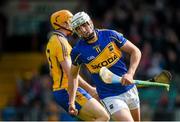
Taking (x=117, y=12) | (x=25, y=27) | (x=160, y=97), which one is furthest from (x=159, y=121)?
(x=25, y=27)

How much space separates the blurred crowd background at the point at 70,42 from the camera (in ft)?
54.2

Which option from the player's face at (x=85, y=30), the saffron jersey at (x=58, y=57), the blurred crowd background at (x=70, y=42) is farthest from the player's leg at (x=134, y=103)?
the blurred crowd background at (x=70, y=42)

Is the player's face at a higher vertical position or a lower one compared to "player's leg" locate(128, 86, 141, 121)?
higher

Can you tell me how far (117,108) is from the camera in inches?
399

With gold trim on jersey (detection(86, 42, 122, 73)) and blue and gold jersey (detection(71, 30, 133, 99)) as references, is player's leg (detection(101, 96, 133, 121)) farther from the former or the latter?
gold trim on jersey (detection(86, 42, 122, 73))

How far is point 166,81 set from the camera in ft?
34.3

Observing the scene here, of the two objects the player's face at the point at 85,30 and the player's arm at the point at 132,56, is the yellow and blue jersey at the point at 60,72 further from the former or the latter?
the player's arm at the point at 132,56

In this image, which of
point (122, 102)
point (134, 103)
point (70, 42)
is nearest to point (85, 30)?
point (122, 102)

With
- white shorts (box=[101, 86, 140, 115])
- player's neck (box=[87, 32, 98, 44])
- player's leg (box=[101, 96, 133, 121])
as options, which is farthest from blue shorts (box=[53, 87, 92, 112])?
player's neck (box=[87, 32, 98, 44])

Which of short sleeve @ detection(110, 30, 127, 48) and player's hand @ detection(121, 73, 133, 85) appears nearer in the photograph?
player's hand @ detection(121, 73, 133, 85)

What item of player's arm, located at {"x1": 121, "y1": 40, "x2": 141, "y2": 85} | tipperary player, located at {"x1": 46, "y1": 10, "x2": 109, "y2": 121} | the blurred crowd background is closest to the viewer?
player's arm, located at {"x1": 121, "y1": 40, "x2": 141, "y2": 85}

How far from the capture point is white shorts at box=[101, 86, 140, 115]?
1017cm

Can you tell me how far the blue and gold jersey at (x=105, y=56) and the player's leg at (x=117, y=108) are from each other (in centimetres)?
7

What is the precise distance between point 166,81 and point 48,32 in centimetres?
979
